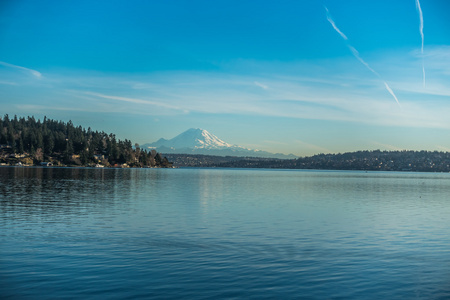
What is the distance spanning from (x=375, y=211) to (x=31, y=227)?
4629 cm

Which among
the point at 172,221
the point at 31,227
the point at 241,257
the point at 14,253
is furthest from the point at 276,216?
the point at 14,253

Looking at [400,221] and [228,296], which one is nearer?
[228,296]

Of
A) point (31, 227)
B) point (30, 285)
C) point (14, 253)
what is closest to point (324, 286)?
point (30, 285)

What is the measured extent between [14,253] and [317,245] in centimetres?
2256

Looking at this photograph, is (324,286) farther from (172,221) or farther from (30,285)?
(172,221)

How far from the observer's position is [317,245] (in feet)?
104

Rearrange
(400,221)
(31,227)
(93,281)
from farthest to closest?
(400,221)
(31,227)
(93,281)

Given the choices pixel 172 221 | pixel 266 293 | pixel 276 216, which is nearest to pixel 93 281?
pixel 266 293

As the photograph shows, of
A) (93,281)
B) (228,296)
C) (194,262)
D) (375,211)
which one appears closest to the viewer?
(228,296)

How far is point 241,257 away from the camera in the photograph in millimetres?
26547

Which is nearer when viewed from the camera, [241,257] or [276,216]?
[241,257]

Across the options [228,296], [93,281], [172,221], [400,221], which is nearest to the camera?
[228,296]

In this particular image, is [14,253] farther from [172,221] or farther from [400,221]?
[400,221]

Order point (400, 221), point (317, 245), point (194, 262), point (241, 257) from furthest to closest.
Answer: point (400, 221) < point (317, 245) < point (241, 257) < point (194, 262)
